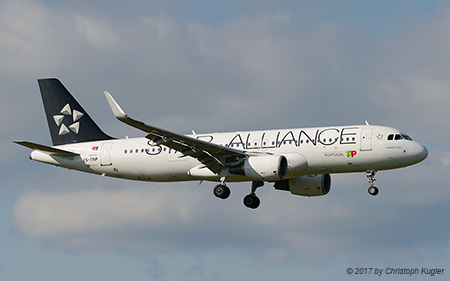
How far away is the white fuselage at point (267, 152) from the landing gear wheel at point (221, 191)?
28.3 inches

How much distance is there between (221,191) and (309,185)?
7360 mm

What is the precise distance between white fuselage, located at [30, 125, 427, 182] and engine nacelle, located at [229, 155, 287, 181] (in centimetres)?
85

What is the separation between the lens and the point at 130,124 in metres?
48.8

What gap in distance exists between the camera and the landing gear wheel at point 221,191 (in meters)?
56.7

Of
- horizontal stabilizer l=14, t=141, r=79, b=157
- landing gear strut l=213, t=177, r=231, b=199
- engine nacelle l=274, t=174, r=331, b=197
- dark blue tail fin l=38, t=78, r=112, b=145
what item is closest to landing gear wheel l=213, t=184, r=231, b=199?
landing gear strut l=213, t=177, r=231, b=199

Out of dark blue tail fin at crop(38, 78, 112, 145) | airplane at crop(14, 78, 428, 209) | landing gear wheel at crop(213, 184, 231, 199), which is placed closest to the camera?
airplane at crop(14, 78, 428, 209)

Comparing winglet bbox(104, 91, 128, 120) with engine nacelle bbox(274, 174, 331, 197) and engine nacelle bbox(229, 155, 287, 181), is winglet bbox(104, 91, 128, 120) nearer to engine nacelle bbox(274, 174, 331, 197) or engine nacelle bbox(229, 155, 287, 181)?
engine nacelle bbox(229, 155, 287, 181)

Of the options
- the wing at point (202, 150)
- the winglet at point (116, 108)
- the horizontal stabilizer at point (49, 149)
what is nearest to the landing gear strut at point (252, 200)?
the wing at point (202, 150)

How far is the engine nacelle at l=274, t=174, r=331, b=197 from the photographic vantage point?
6094cm

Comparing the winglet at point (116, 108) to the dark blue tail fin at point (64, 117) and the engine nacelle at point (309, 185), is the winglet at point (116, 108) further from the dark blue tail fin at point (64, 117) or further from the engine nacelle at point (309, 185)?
the engine nacelle at point (309, 185)

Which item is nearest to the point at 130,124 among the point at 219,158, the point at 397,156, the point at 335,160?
the point at 219,158

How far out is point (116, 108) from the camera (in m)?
48.5

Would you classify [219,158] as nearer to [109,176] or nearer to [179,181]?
[179,181]

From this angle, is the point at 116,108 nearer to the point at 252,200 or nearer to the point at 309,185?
the point at 252,200
